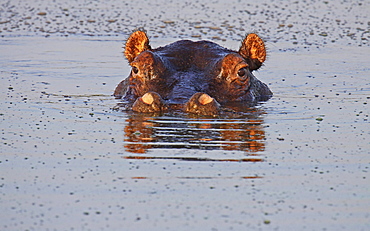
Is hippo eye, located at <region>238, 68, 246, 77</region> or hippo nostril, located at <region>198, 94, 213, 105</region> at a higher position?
hippo nostril, located at <region>198, 94, 213, 105</region>

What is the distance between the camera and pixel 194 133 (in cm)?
652

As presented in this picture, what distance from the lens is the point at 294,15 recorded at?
17.1m

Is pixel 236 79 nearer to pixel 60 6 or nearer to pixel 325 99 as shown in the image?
pixel 325 99

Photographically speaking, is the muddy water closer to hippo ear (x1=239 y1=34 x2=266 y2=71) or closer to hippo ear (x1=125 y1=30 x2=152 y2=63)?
hippo ear (x1=239 y1=34 x2=266 y2=71)

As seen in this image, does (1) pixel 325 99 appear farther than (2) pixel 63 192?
Yes

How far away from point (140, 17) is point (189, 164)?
37.5ft

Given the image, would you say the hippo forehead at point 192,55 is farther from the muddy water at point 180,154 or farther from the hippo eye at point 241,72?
the muddy water at point 180,154

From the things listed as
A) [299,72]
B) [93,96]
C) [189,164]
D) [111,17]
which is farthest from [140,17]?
[189,164]

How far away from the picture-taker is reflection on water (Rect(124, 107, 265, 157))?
6016 mm

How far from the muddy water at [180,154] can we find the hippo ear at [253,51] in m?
0.51

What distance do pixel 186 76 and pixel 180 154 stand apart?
8.91 feet

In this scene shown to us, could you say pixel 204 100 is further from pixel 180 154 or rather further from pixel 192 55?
pixel 192 55

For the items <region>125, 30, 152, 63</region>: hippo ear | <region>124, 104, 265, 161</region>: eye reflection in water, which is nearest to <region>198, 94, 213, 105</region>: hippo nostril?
<region>124, 104, 265, 161</region>: eye reflection in water

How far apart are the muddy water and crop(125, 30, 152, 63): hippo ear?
63 centimetres
